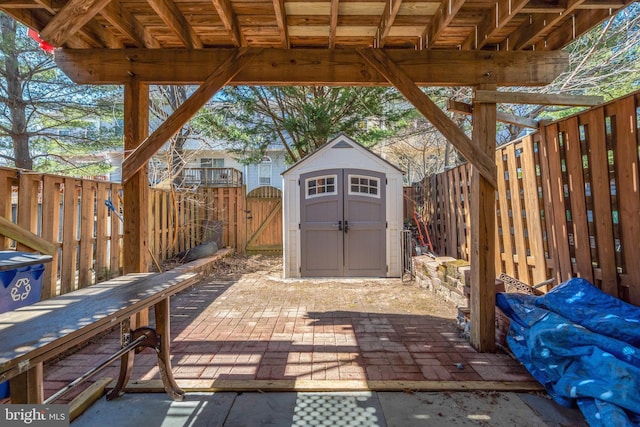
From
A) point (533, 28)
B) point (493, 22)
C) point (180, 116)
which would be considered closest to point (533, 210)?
point (533, 28)

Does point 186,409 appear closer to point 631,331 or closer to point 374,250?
point 631,331

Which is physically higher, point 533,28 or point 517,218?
point 533,28

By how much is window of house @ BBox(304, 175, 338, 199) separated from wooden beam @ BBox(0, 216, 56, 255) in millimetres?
4336

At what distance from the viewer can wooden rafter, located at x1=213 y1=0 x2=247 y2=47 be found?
253 cm

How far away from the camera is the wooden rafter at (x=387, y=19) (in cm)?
254

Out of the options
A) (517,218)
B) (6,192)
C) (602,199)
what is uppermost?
(6,192)

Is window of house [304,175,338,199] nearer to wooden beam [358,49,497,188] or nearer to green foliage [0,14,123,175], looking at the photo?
wooden beam [358,49,497,188]

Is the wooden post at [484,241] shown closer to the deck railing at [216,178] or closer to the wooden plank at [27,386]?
the wooden plank at [27,386]

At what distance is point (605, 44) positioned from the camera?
6.41 meters

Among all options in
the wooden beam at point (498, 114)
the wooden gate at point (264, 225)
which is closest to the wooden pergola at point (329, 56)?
the wooden beam at point (498, 114)

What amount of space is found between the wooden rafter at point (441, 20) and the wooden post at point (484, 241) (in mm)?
717

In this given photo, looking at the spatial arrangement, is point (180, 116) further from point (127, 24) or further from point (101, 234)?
point (101, 234)

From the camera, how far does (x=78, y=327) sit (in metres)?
1.41

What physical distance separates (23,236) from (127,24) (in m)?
1.90
